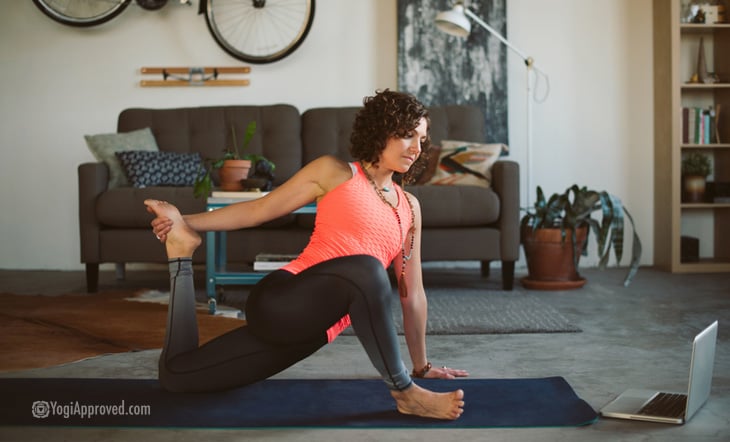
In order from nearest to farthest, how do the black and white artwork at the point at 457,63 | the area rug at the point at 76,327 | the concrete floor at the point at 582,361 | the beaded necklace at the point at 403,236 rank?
the concrete floor at the point at 582,361 < the beaded necklace at the point at 403,236 < the area rug at the point at 76,327 < the black and white artwork at the point at 457,63

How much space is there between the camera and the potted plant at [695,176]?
180 inches

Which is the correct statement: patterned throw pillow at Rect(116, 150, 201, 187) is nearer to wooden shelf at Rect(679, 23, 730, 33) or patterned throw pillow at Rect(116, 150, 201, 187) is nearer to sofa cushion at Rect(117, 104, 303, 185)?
sofa cushion at Rect(117, 104, 303, 185)

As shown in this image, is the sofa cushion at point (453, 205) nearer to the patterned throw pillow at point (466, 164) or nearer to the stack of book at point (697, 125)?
the patterned throw pillow at point (466, 164)

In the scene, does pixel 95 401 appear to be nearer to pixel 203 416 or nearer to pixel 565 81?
pixel 203 416

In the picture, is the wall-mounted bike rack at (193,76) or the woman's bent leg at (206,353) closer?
the woman's bent leg at (206,353)

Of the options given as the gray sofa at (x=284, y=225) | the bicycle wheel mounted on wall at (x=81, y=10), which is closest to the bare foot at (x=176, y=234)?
the gray sofa at (x=284, y=225)

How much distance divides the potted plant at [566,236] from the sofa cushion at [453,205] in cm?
36

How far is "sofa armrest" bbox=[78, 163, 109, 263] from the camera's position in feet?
12.2

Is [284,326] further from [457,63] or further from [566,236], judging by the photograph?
[457,63]

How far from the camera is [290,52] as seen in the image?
476cm

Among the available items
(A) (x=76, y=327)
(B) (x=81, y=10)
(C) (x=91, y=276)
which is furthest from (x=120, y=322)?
(B) (x=81, y=10)

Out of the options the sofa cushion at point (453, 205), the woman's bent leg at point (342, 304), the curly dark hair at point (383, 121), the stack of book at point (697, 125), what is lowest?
the woman's bent leg at point (342, 304)

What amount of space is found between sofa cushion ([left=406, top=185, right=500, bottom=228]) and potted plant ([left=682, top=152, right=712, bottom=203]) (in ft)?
5.24

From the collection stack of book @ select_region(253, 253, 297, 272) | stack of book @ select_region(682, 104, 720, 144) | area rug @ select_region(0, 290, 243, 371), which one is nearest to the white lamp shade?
stack of book @ select_region(682, 104, 720, 144)
